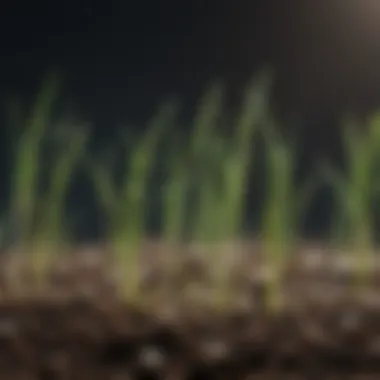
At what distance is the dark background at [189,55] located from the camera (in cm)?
128

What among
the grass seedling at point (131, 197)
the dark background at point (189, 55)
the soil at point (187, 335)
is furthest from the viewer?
the dark background at point (189, 55)

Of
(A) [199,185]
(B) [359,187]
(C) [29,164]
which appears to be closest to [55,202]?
(C) [29,164]

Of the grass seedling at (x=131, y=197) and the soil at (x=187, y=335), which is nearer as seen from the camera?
the soil at (x=187, y=335)

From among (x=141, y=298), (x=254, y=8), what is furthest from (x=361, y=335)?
(x=254, y=8)

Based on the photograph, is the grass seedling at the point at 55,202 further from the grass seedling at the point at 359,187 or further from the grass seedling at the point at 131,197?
the grass seedling at the point at 359,187

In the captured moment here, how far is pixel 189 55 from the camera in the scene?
1.30 meters

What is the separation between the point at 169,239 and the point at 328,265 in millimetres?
232

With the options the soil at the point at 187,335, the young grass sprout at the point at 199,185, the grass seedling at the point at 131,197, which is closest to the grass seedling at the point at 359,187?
the young grass sprout at the point at 199,185

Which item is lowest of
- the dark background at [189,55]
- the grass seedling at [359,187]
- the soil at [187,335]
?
the soil at [187,335]

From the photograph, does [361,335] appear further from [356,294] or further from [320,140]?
[320,140]

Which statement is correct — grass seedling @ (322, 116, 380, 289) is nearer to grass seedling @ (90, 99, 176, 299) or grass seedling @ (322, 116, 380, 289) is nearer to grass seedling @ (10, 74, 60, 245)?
grass seedling @ (90, 99, 176, 299)

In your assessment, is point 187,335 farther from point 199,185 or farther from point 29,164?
point 29,164

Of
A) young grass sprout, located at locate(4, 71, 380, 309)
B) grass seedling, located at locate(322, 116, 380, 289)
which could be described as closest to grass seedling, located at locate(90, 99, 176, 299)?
young grass sprout, located at locate(4, 71, 380, 309)

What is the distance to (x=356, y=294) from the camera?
3.71 ft
